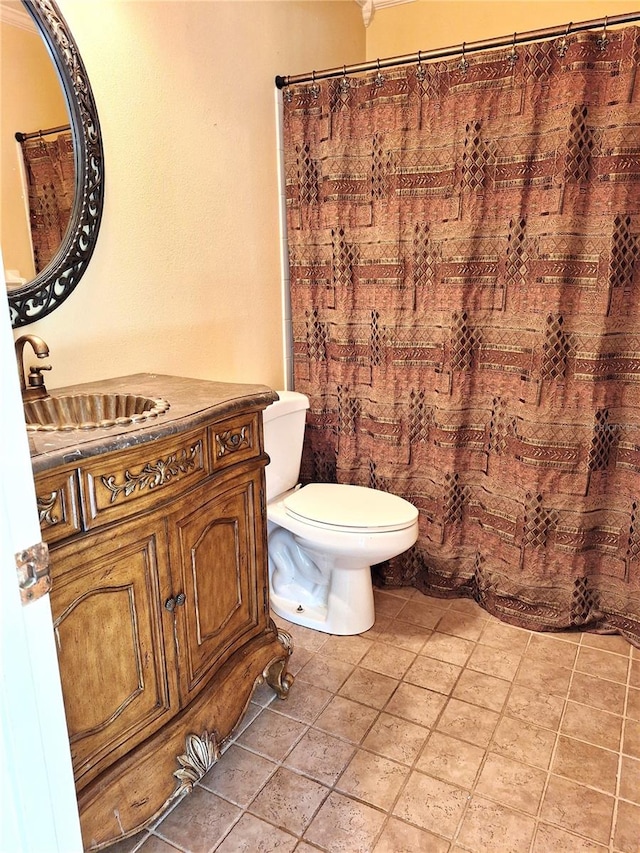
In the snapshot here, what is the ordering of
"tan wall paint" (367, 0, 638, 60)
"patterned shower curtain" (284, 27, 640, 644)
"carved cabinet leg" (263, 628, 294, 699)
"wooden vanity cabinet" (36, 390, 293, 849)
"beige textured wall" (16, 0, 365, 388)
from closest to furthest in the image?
1. "wooden vanity cabinet" (36, 390, 293, 849)
2. "beige textured wall" (16, 0, 365, 388)
3. "carved cabinet leg" (263, 628, 294, 699)
4. "patterned shower curtain" (284, 27, 640, 644)
5. "tan wall paint" (367, 0, 638, 60)

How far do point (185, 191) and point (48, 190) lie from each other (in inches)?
19.4

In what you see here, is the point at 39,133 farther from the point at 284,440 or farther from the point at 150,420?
the point at 284,440

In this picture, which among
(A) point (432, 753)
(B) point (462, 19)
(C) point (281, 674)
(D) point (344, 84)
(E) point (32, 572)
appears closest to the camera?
(E) point (32, 572)

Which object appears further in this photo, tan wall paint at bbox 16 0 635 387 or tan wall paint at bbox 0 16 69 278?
tan wall paint at bbox 16 0 635 387

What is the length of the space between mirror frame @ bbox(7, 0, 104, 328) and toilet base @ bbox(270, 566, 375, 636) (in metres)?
1.24

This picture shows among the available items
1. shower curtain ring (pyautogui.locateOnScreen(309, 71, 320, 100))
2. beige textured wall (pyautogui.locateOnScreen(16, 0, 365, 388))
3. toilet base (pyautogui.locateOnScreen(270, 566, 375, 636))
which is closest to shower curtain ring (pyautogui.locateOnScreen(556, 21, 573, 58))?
shower curtain ring (pyautogui.locateOnScreen(309, 71, 320, 100))

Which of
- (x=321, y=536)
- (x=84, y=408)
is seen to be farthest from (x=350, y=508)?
(x=84, y=408)

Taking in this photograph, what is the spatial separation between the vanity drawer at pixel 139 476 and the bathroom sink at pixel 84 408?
127 millimetres

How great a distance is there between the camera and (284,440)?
212cm

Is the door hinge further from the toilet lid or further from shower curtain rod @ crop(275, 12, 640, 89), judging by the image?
shower curtain rod @ crop(275, 12, 640, 89)

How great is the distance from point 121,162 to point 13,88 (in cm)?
32

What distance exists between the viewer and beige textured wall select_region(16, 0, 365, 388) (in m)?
1.55

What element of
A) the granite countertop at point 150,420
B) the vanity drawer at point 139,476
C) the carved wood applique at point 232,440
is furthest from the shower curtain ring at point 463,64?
the vanity drawer at point 139,476

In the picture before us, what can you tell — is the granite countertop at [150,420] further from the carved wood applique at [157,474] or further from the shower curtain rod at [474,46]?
the shower curtain rod at [474,46]
